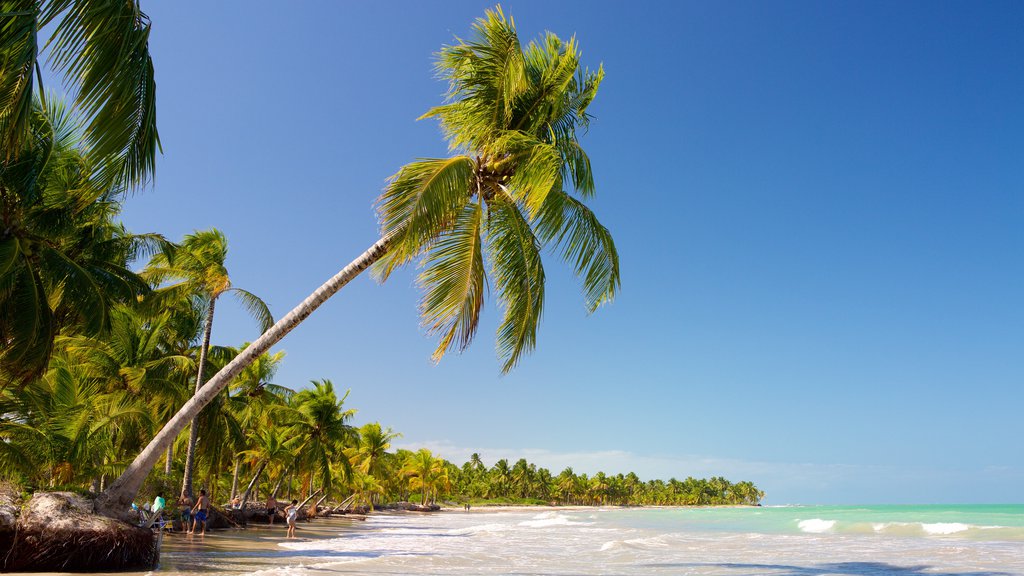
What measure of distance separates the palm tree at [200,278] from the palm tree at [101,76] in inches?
514

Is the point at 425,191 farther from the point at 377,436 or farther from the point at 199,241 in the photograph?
the point at 377,436

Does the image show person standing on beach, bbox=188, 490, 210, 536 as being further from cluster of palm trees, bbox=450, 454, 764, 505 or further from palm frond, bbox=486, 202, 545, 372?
cluster of palm trees, bbox=450, 454, 764, 505

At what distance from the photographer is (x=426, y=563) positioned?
528 inches

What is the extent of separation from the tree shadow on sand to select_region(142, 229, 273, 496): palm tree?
1295 centimetres

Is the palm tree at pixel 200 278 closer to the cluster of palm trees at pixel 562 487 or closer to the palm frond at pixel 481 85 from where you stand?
the palm frond at pixel 481 85

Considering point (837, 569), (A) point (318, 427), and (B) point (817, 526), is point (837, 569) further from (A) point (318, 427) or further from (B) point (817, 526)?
(B) point (817, 526)

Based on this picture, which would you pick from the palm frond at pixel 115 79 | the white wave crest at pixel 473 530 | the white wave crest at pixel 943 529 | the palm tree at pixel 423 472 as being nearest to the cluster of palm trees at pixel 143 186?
the palm frond at pixel 115 79

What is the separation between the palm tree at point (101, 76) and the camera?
4.19 m

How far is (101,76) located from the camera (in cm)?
489

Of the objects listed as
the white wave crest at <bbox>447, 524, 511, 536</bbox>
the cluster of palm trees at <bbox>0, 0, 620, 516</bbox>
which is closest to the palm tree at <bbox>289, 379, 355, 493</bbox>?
the white wave crest at <bbox>447, 524, 511, 536</bbox>

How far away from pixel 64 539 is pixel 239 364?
3554mm

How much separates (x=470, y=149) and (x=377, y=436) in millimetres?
44828

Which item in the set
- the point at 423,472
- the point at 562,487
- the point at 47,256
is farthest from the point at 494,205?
the point at 562,487

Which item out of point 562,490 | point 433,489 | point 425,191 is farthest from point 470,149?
point 562,490
